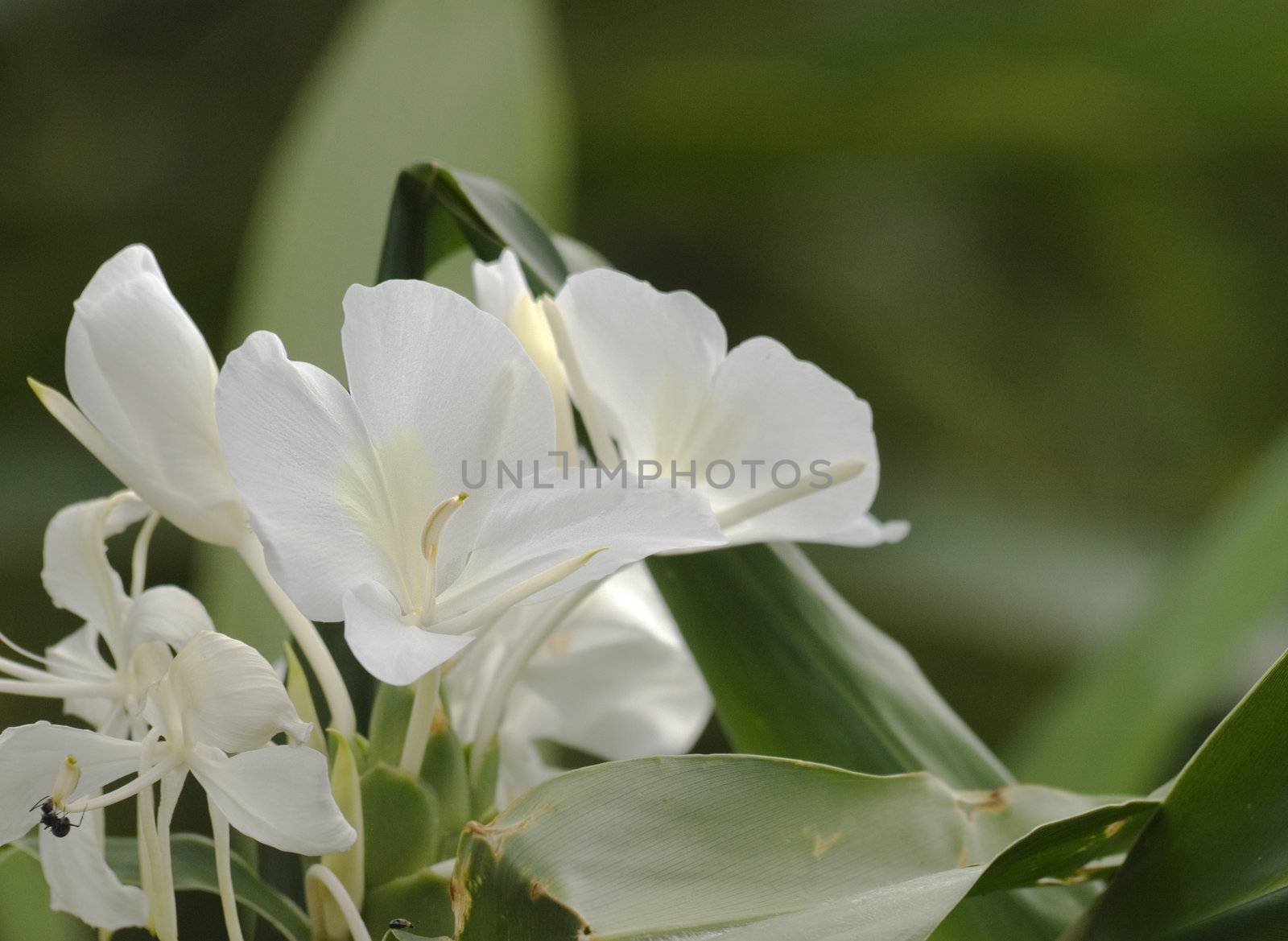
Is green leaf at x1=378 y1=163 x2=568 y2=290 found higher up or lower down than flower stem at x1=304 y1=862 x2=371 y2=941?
higher up

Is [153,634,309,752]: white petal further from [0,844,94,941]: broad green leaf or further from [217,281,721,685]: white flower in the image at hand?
[0,844,94,941]: broad green leaf

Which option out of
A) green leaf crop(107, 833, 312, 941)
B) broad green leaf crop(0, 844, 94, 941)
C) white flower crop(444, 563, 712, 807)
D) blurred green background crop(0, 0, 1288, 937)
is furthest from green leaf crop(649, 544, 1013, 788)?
blurred green background crop(0, 0, 1288, 937)

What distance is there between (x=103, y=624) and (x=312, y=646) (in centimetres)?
5

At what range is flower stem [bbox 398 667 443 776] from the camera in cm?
28

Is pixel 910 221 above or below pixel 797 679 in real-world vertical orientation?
above

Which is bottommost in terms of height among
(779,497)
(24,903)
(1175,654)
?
(24,903)

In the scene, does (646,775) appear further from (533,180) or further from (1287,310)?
(1287,310)

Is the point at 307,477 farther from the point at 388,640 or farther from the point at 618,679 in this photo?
the point at 618,679

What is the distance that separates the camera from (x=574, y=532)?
242mm

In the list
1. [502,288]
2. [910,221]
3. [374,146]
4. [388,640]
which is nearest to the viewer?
[388,640]

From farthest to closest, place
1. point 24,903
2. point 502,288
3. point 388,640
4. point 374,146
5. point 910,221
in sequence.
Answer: point 910,221 → point 374,146 → point 24,903 → point 502,288 → point 388,640

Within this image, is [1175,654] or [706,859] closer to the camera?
[706,859]

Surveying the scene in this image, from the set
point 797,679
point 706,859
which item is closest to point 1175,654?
point 797,679

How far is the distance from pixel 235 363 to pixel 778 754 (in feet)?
0.64
